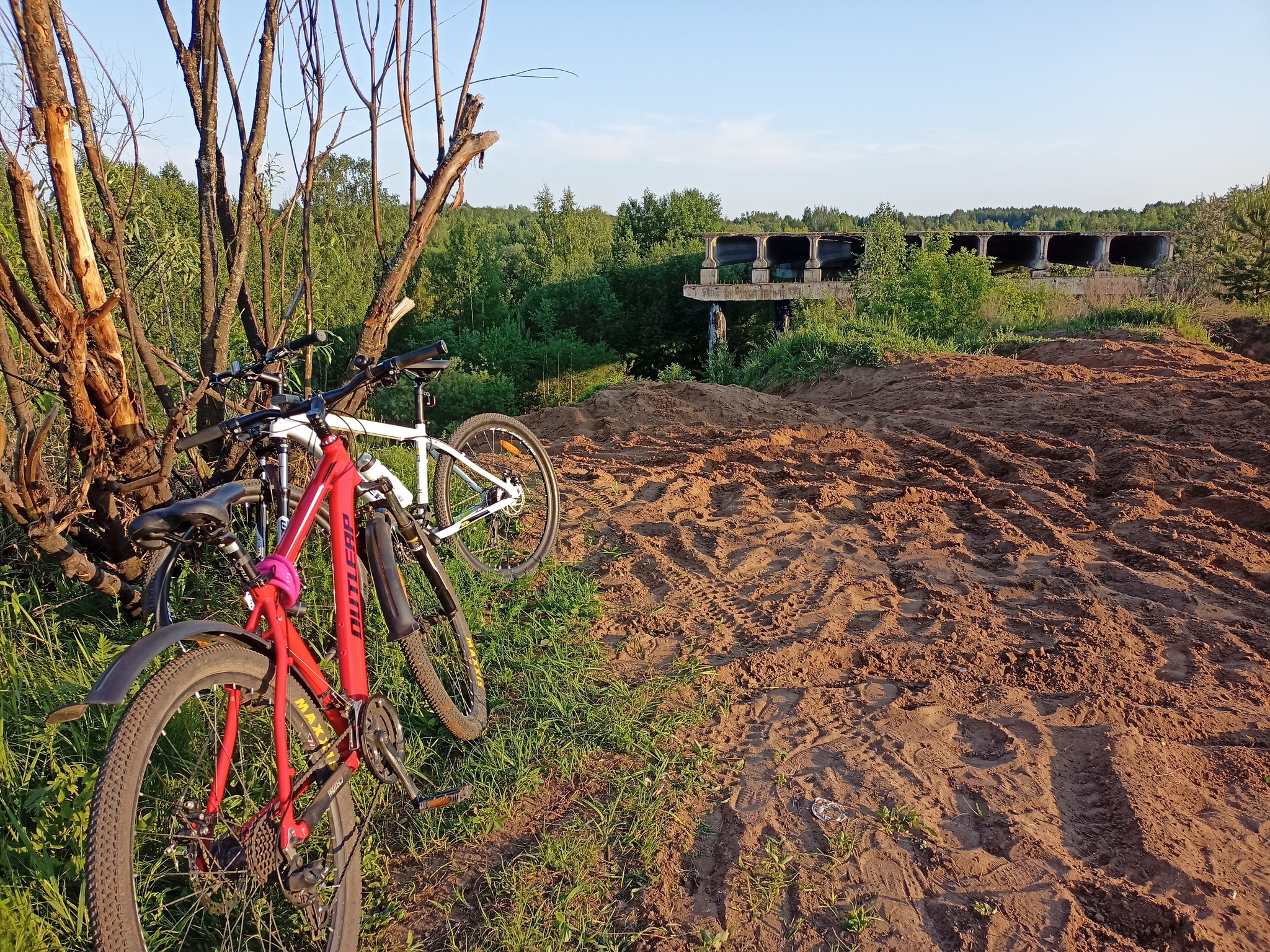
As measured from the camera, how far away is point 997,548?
14.6ft

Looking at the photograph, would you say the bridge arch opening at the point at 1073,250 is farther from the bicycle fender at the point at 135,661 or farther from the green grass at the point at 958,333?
the bicycle fender at the point at 135,661

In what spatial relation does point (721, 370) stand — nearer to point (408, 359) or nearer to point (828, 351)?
point (828, 351)

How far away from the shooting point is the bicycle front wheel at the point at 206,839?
5.15ft

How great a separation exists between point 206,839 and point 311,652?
57 centimetres

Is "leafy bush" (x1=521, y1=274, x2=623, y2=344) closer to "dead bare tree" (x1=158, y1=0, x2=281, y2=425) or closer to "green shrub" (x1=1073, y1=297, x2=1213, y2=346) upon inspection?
"green shrub" (x1=1073, y1=297, x2=1213, y2=346)

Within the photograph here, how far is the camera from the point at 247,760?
247 centimetres

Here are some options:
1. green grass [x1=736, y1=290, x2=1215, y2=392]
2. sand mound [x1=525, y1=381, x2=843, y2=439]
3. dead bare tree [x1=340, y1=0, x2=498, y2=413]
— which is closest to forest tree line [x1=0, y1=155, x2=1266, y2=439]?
green grass [x1=736, y1=290, x2=1215, y2=392]

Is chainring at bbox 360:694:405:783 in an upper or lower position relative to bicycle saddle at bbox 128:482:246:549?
lower

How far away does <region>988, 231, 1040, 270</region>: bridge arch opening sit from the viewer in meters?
29.1

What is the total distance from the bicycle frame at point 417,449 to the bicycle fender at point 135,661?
2.28 ft

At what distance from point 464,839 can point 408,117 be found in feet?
9.87

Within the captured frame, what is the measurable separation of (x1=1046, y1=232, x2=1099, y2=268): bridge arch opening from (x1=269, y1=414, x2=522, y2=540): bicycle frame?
29.3 metres

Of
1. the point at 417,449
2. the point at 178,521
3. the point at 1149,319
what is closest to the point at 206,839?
the point at 178,521

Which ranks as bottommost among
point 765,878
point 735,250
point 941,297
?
point 765,878
